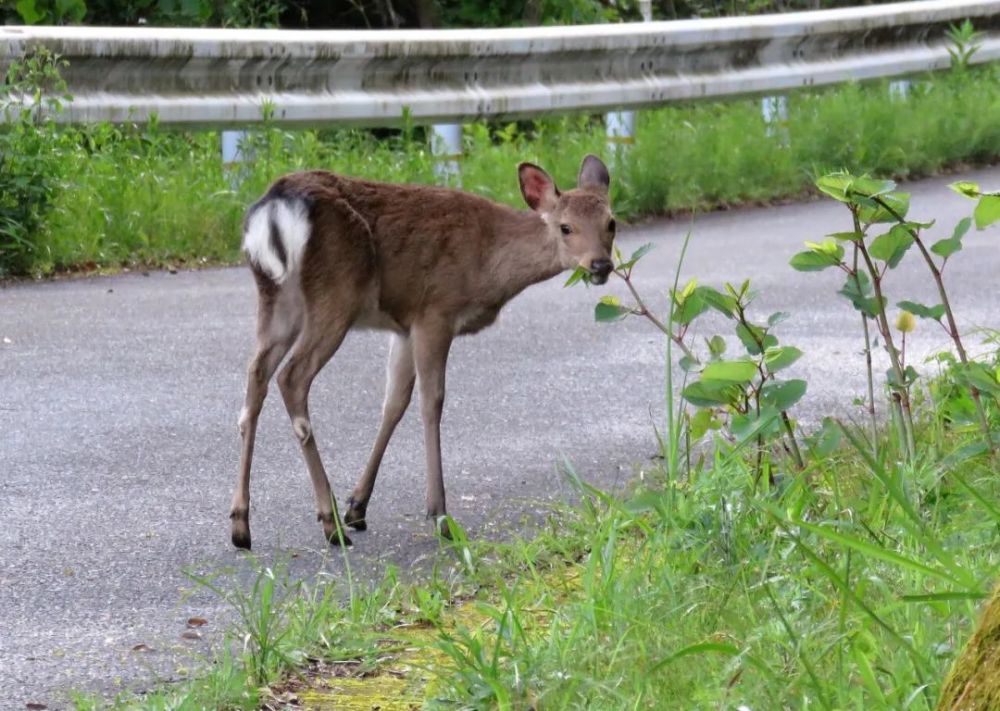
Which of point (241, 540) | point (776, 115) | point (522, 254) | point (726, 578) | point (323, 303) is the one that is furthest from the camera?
point (776, 115)

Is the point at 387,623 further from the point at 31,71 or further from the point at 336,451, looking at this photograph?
the point at 31,71

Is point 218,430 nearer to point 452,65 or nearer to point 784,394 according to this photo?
point 784,394

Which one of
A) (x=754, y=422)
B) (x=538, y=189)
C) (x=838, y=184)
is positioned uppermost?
(x=838, y=184)

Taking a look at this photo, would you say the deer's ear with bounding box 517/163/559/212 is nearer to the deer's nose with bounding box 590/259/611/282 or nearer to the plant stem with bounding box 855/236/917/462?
the deer's nose with bounding box 590/259/611/282

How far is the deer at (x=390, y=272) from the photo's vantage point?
5539 millimetres

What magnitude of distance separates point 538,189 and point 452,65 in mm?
4605

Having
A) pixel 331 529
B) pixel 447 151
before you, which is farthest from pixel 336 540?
pixel 447 151

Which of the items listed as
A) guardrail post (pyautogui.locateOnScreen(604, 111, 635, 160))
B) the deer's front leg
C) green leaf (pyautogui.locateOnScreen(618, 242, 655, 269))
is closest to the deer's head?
the deer's front leg

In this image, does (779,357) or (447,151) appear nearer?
(779,357)

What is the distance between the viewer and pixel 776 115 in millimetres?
12164

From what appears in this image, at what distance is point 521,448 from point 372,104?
4425 mm

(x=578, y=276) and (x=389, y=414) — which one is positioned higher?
(x=578, y=276)

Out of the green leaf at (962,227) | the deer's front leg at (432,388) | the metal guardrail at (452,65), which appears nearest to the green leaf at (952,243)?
the green leaf at (962,227)

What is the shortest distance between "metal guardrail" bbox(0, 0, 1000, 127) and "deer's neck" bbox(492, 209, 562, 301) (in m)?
3.41
